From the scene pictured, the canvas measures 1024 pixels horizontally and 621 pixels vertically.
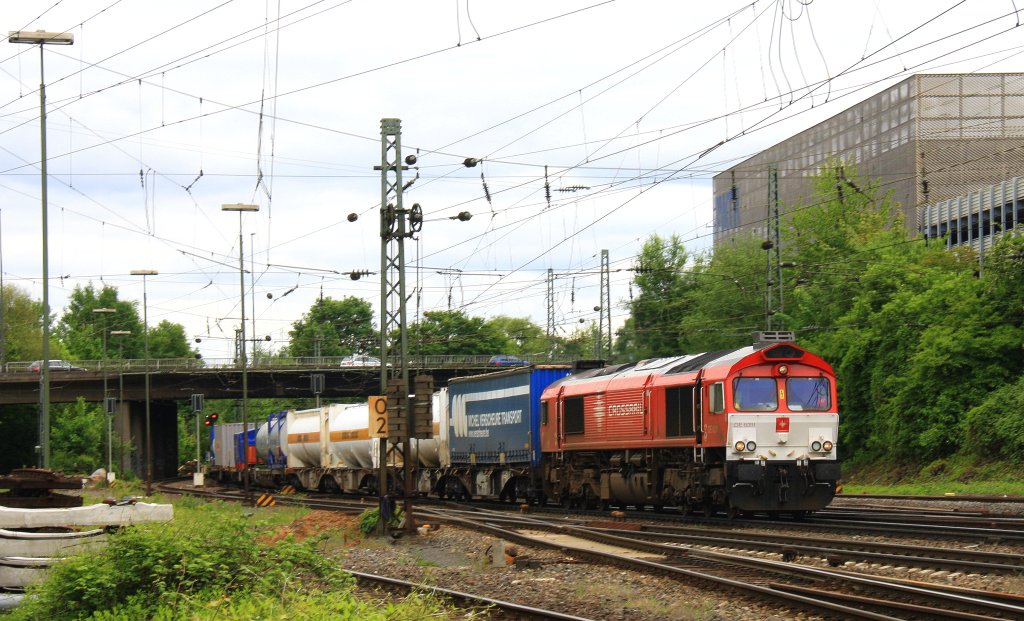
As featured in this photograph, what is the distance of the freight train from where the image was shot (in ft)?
76.2

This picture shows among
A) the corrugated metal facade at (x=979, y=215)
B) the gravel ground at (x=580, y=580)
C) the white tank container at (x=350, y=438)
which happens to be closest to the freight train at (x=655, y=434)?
the gravel ground at (x=580, y=580)

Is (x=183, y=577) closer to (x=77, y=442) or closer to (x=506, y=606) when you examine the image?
(x=506, y=606)

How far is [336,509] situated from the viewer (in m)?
35.3

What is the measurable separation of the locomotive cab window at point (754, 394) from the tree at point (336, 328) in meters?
95.2

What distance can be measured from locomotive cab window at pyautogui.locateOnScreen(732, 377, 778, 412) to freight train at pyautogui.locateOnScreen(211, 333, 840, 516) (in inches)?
1.0

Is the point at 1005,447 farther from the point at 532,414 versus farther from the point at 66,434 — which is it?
the point at 66,434

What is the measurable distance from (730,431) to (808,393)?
86.7 inches

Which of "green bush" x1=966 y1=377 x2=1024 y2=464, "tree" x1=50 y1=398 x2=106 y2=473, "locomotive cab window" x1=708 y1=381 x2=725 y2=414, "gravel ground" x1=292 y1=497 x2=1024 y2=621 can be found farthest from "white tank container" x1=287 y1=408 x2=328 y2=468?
"locomotive cab window" x1=708 y1=381 x2=725 y2=414

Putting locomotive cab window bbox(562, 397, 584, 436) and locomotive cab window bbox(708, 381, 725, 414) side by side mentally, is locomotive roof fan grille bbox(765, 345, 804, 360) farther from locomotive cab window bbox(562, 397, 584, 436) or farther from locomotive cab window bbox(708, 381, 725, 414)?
locomotive cab window bbox(562, 397, 584, 436)

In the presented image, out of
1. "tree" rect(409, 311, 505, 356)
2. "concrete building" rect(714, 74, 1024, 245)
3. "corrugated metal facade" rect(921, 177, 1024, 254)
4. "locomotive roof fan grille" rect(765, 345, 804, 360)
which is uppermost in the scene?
"concrete building" rect(714, 74, 1024, 245)

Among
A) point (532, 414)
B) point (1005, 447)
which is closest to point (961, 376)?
point (1005, 447)

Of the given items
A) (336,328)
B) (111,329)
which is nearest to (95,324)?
(111,329)

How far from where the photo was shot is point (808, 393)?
24078 mm

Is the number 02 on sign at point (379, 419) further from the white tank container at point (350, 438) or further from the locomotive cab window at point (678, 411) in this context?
the white tank container at point (350, 438)
